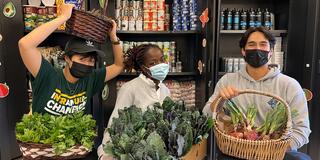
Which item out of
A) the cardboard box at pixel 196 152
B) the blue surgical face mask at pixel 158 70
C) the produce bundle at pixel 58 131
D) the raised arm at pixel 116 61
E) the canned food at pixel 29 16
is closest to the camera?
the cardboard box at pixel 196 152

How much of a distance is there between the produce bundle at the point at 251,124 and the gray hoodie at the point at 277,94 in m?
0.16

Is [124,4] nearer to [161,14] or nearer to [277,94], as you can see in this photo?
[161,14]

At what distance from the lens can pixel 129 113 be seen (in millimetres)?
1254

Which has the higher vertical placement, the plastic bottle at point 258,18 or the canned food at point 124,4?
the canned food at point 124,4

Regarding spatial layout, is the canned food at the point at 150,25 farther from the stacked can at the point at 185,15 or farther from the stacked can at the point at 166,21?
the stacked can at the point at 185,15

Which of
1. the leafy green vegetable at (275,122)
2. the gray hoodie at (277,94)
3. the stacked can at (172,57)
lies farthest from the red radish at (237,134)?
the stacked can at (172,57)

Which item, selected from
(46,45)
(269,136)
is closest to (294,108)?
(269,136)

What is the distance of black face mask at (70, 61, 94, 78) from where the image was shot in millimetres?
1699

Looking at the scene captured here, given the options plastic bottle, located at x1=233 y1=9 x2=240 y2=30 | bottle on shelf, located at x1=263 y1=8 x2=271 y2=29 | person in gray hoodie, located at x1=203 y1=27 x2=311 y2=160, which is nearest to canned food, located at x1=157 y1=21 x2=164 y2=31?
plastic bottle, located at x1=233 y1=9 x2=240 y2=30

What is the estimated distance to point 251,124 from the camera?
1.42m

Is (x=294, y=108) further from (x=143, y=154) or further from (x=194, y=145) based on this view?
(x=143, y=154)

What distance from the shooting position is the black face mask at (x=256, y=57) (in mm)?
1722

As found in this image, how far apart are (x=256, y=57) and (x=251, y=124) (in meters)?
0.48

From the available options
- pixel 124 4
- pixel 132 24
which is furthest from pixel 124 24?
pixel 124 4
